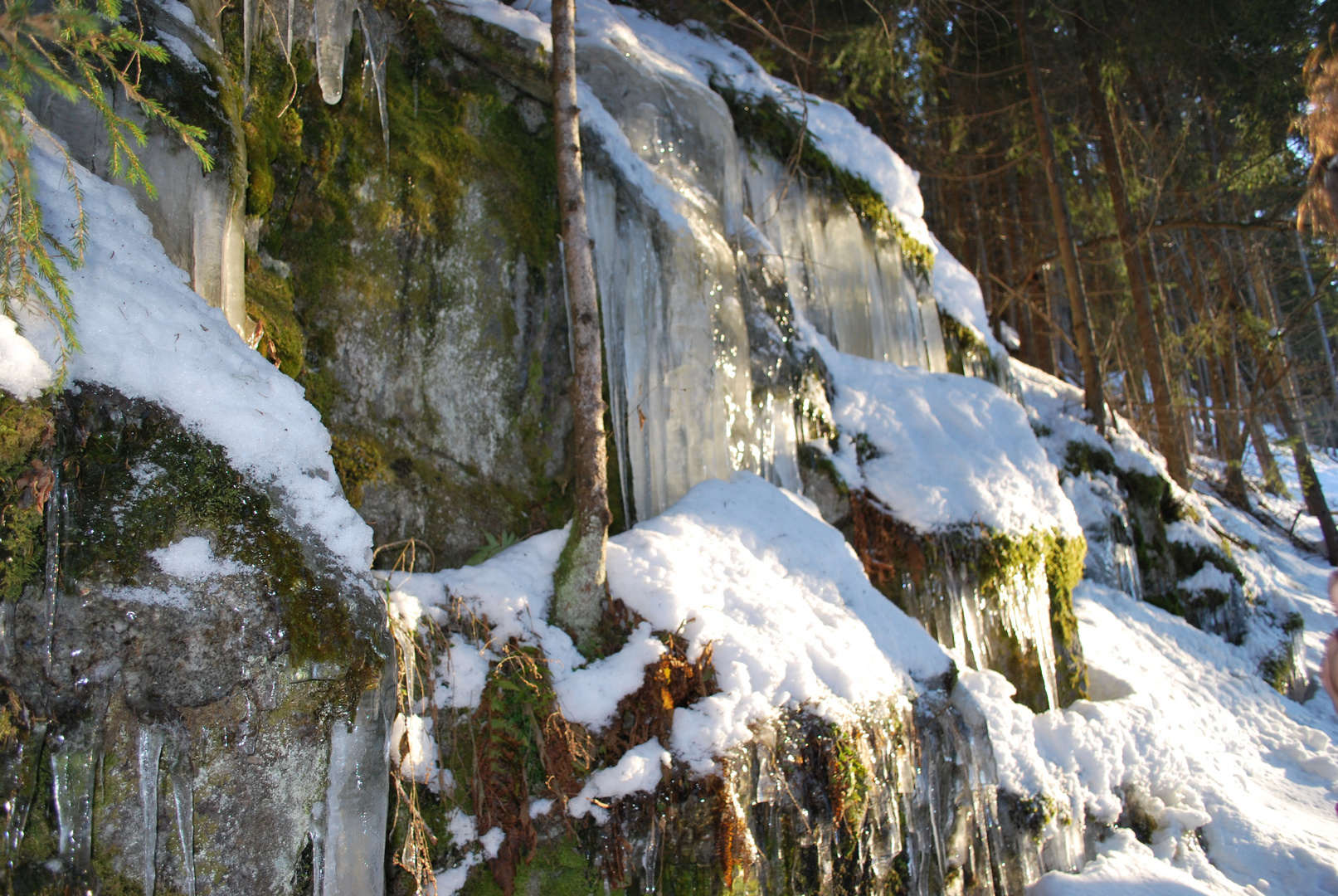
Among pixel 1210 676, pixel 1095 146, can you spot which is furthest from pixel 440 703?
pixel 1095 146

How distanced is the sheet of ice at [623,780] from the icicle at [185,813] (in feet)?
4.76

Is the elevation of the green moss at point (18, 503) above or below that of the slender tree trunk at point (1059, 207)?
below

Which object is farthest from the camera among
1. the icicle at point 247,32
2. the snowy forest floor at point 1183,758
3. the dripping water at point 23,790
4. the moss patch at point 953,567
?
the moss patch at point 953,567

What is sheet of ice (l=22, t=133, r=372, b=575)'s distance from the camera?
2.34 m

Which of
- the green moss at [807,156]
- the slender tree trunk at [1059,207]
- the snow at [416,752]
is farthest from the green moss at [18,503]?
the slender tree trunk at [1059,207]

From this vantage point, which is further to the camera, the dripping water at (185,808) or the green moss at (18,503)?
the dripping water at (185,808)

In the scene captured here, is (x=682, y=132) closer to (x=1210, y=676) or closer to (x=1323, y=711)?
(x=1210, y=676)

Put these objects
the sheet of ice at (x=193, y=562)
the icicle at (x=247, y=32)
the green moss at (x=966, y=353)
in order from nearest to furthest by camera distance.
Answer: the sheet of ice at (x=193, y=562) → the icicle at (x=247, y=32) → the green moss at (x=966, y=353)

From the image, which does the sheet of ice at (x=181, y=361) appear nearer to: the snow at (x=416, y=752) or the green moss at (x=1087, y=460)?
the snow at (x=416, y=752)

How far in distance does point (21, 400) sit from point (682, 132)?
461cm

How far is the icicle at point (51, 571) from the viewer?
207 cm

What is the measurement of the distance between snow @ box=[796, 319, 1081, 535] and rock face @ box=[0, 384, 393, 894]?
4.29m

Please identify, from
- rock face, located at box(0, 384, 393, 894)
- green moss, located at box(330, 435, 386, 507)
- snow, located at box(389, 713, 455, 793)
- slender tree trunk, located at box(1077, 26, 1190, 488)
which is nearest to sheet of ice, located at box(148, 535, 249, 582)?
rock face, located at box(0, 384, 393, 894)

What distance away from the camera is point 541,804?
3223 mm
